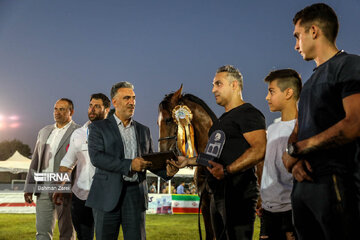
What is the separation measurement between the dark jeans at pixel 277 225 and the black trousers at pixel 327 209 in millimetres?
959

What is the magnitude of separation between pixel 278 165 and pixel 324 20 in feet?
4.68

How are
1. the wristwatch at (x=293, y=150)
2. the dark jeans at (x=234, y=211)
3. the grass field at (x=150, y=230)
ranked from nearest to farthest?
the wristwatch at (x=293, y=150) → the dark jeans at (x=234, y=211) → the grass field at (x=150, y=230)

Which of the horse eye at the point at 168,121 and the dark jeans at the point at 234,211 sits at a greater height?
the horse eye at the point at 168,121

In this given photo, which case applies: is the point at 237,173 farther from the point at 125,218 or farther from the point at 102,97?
the point at 102,97

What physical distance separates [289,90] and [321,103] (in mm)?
1301

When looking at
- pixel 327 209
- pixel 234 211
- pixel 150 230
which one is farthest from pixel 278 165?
pixel 150 230

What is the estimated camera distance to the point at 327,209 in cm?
168

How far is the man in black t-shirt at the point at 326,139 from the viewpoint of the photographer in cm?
164

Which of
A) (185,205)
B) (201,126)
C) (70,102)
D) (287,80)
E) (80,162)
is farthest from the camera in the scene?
(185,205)

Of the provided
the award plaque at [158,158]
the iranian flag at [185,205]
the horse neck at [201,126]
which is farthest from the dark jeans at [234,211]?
the iranian flag at [185,205]

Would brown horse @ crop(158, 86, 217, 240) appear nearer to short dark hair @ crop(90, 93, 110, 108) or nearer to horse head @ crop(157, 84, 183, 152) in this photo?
horse head @ crop(157, 84, 183, 152)

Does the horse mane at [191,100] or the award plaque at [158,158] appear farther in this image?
the horse mane at [191,100]

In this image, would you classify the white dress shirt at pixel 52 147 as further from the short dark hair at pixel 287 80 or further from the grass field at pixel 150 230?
the grass field at pixel 150 230

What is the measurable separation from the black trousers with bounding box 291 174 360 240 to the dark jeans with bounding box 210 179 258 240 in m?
0.84
